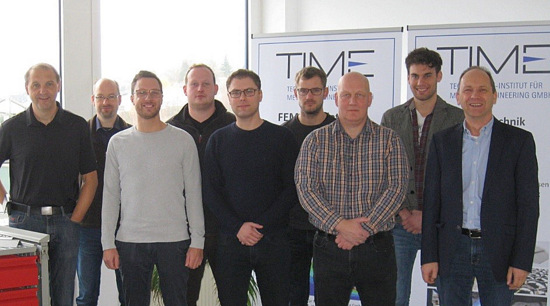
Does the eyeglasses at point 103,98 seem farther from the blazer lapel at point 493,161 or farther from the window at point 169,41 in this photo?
the blazer lapel at point 493,161

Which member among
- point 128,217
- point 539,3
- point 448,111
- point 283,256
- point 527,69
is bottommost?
point 283,256

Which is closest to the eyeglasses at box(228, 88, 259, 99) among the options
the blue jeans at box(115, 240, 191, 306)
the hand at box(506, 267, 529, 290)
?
the blue jeans at box(115, 240, 191, 306)

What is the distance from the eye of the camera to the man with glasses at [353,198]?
8.44ft

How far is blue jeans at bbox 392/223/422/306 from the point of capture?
3.12 meters

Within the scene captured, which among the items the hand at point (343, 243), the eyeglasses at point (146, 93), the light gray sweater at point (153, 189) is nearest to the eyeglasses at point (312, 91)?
the light gray sweater at point (153, 189)

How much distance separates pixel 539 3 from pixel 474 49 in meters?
1.03

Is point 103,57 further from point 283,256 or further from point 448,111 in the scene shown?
point 448,111

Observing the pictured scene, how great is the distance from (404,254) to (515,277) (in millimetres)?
788

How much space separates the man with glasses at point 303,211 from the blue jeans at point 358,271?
0.41m

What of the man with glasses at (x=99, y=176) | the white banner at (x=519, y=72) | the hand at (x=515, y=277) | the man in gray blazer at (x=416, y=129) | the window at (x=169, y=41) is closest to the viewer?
the hand at (x=515, y=277)

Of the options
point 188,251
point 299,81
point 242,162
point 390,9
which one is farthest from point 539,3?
point 188,251

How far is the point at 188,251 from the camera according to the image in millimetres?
2820

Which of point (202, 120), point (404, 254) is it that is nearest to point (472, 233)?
point (404, 254)

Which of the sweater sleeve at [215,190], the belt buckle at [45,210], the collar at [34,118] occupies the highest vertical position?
the collar at [34,118]
